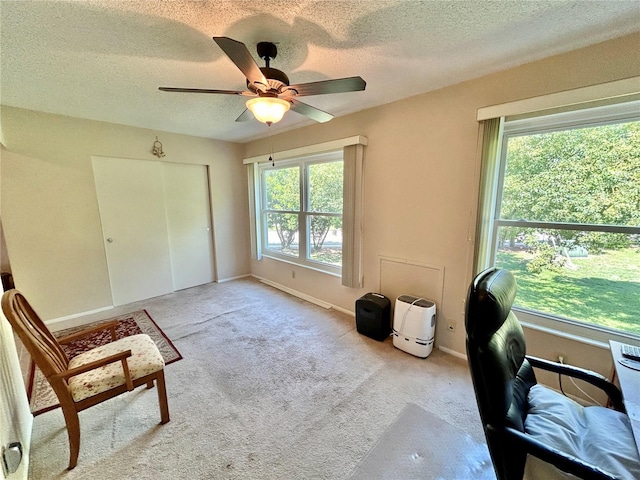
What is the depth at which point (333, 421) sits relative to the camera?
1.75 metres

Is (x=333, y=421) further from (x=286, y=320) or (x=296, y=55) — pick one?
(x=296, y=55)

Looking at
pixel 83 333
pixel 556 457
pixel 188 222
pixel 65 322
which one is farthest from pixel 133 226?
pixel 556 457

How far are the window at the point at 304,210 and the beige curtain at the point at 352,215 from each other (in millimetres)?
269

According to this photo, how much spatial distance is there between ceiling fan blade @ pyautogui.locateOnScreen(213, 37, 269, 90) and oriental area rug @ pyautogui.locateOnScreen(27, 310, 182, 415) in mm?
2428

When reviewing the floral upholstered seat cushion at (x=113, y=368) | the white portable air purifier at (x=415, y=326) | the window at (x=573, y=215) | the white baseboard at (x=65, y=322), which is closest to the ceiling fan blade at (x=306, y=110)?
the window at (x=573, y=215)

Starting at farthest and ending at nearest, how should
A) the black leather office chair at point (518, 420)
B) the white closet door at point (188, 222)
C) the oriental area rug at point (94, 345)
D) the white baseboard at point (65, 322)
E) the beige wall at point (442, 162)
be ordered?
the white closet door at point (188, 222), the white baseboard at point (65, 322), the oriental area rug at point (94, 345), the beige wall at point (442, 162), the black leather office chair at point (518, 420)

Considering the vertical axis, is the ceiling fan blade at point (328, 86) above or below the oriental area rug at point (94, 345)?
above

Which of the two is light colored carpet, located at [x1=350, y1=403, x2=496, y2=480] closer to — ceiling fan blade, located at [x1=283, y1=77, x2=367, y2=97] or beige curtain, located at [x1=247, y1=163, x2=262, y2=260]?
ceiling fan blade, located at [x1=283, y1=77, x2=367, y2=97]

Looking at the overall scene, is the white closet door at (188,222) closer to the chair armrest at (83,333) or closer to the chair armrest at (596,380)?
the chair armrest at (83,333)

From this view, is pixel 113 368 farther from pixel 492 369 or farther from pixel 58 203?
pixel 58 203

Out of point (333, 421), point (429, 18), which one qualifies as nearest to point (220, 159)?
point (429, 18)

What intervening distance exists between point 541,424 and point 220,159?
470 centimetres

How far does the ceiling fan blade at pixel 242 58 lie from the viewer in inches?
45.8

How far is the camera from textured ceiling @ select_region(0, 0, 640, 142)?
4.44 ft
